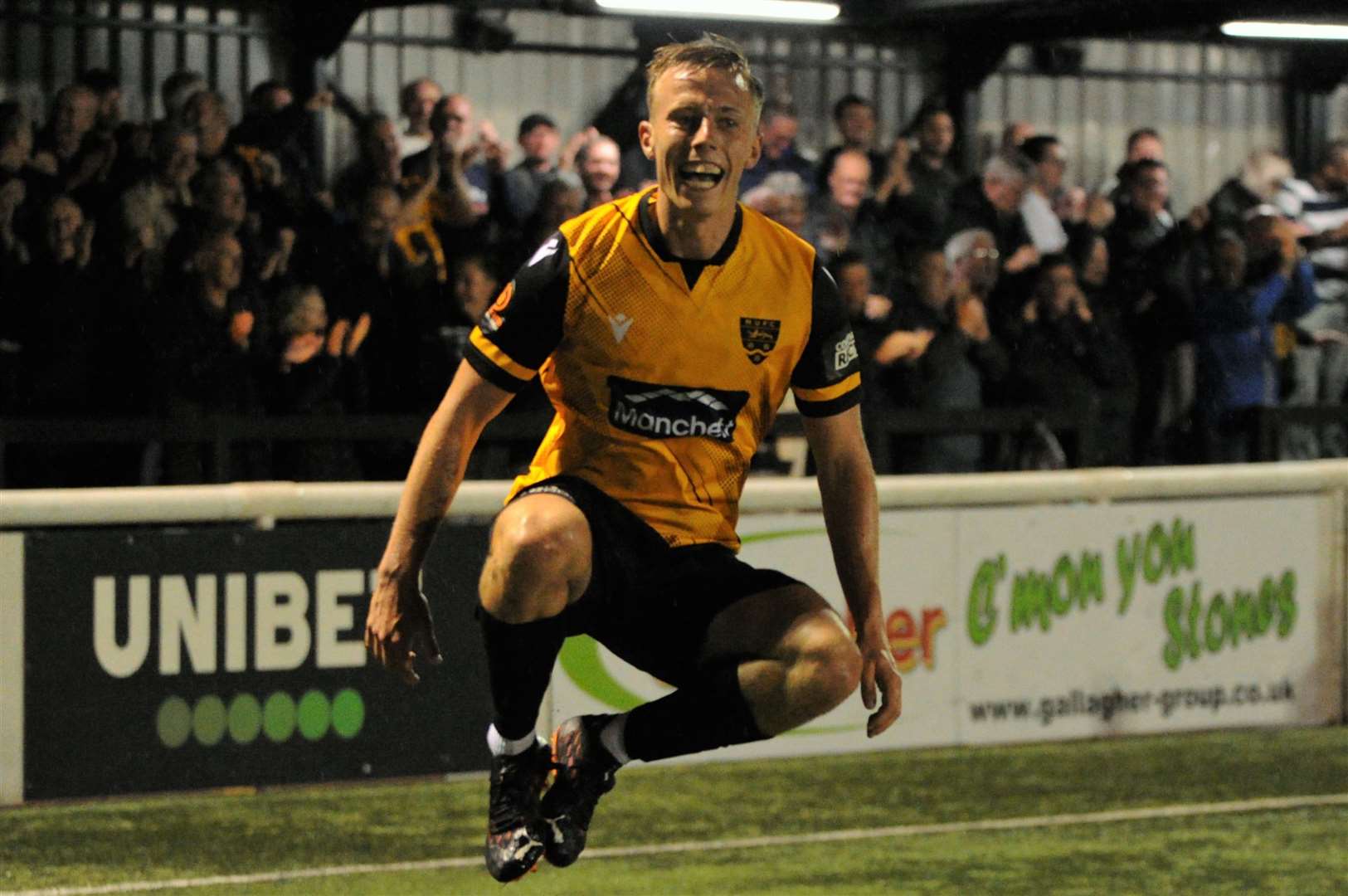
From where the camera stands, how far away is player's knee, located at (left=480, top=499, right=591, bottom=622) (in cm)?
470

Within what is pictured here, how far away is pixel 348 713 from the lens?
7.91 m

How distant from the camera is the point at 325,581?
26.0 feet

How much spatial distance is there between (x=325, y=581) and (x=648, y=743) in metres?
3.08

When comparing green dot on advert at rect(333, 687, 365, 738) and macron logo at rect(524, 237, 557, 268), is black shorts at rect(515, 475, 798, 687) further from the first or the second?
green dot on advert at rect(333, 687, 365, 738)

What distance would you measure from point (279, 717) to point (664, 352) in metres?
3.35

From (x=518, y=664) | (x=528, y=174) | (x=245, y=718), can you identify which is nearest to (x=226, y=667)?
(x=245, y=718)

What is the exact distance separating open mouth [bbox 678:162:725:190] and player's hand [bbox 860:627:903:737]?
100cm

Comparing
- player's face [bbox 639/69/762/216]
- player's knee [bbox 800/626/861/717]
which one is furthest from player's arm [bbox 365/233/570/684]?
player's knee [bbox 800/626/861/717]

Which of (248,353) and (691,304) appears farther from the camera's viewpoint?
(248,353)

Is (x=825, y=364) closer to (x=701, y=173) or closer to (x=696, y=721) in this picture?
(x=701, y=173)

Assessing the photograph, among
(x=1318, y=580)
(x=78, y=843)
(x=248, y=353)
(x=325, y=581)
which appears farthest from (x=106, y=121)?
(x=1318, y=580)

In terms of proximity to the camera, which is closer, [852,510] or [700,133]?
[700,133]

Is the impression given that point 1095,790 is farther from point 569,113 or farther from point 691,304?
point 569,113

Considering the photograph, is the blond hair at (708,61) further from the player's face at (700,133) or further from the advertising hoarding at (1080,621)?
the advertising hoarding at (1080,621)
